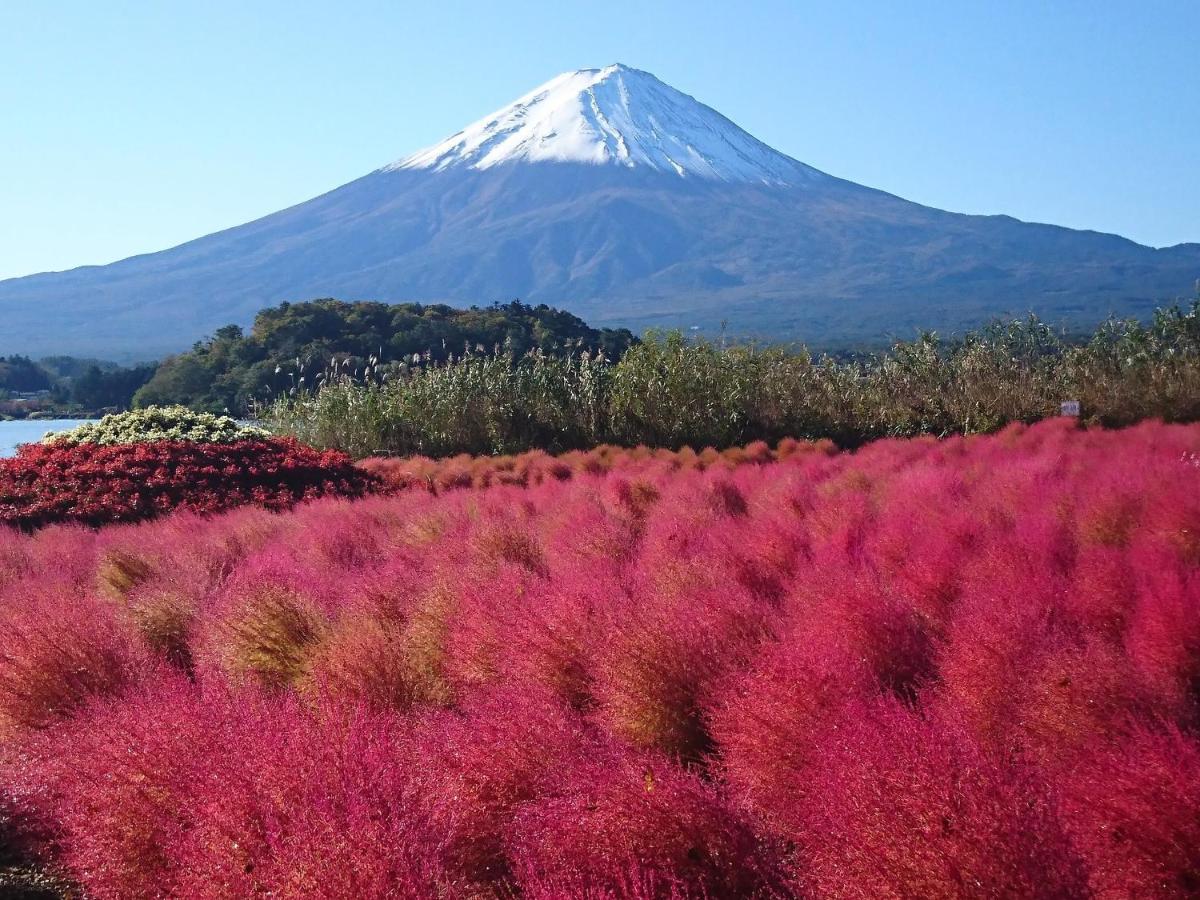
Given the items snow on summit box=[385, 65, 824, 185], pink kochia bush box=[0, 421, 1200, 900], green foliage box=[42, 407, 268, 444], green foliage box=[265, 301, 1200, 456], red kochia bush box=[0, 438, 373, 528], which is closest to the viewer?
pink kochia bush box=[0, 421, 1200, 900]

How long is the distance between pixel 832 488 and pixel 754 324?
118m

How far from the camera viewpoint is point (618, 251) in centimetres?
16450

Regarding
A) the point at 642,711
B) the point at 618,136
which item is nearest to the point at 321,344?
the point at 642,711

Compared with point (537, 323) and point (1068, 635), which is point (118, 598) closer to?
point (1068, 635)

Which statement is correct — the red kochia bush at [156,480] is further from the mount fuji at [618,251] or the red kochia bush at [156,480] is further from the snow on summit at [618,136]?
the snow on summit at [618,136]

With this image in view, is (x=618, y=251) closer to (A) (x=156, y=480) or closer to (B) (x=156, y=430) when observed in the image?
(B) (x=156, y=430)

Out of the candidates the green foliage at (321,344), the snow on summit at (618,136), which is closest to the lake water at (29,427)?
the green foliage at (321,344)

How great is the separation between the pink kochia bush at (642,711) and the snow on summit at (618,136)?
177793mm

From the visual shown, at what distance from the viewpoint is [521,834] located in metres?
3.23

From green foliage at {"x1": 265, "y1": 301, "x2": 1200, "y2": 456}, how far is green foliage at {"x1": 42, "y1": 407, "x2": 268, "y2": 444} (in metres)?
2.51

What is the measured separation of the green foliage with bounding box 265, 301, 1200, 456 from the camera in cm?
1903

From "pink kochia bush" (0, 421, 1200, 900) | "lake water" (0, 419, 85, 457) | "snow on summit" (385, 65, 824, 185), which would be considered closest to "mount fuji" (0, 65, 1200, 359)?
"snow on summit" (385, 65, 824, 185)

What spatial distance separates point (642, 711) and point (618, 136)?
189190mm

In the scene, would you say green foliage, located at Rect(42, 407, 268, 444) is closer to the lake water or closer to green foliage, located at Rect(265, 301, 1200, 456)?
green foliage, located at Rect(265, 301, 1200, 456)
